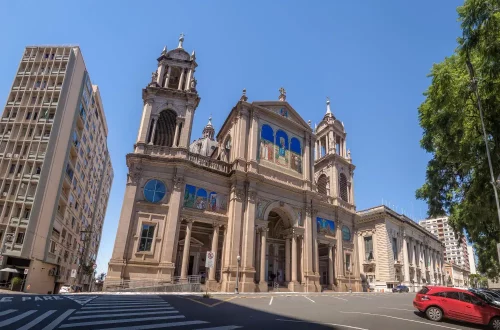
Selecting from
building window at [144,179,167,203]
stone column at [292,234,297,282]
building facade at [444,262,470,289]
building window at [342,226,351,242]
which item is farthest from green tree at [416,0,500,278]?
building facade at [444,262,470,289]

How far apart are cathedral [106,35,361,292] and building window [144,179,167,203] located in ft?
0.32

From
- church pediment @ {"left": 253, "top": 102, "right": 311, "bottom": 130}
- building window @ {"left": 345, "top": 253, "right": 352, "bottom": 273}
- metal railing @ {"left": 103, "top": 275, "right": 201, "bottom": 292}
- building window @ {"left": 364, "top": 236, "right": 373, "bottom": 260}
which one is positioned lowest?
metal railing @ {"left": 103, "top": 275, "right": 201, "bottom": 292}

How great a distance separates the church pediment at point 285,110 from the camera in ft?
129

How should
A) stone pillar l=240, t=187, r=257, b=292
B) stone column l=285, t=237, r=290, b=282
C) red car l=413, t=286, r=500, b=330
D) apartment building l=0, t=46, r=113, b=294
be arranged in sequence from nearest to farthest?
red car l=413, t=286, r=500, b=330
stone pillar l=240, t=187, r=257, b=292
stone column l=285, t=237, r=290, b=282
apartment building l=0, t=46, r=113, b=294

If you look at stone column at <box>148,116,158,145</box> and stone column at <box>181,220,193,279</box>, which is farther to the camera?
stone column at <box>148,116,158,145</box>

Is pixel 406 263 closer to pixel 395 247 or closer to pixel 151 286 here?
pixel 395 247

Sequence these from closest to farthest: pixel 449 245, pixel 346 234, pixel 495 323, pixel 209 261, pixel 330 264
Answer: pixel 495 323, pixel 209 261, pixel 330 264, pixel 346 234, pixel 449 245

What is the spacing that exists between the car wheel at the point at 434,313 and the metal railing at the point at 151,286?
18420 mm

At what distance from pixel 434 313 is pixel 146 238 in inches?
886

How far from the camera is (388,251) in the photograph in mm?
53312

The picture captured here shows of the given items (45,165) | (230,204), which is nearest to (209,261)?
(230,204)

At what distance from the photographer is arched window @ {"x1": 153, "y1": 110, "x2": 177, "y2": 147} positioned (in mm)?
33844

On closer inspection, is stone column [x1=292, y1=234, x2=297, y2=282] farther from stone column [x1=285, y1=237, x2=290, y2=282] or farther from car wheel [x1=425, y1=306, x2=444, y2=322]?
car wheel [x1=425, y1=306, x2=444, y2=322]

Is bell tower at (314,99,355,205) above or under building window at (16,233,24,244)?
above
